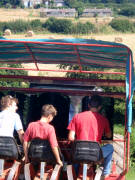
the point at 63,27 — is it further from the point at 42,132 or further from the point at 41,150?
the point at 41,150

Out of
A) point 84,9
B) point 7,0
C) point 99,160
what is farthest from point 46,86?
point 7,0

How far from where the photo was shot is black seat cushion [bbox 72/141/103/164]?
20.2 ft

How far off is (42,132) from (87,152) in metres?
0.73

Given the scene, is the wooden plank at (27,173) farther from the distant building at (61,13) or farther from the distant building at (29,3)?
the distant building at (29,3)

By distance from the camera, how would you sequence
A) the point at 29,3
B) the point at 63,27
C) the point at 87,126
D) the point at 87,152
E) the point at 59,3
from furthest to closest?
the point at 59,3 → the point at 29,3 → the point at 63,27 → the point at 87,126 → the point at 87,152

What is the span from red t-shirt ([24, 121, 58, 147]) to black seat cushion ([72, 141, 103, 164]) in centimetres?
32

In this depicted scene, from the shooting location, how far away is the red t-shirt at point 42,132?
245 inches

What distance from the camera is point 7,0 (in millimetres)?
98875

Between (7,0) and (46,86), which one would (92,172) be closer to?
(46,86)

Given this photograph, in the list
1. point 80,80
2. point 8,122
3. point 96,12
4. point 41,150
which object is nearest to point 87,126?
point 41,150

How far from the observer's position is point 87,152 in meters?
6.18

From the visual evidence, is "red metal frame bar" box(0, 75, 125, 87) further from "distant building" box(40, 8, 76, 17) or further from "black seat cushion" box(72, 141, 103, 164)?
Result: "distant building" box(40, 8, 76, 17)

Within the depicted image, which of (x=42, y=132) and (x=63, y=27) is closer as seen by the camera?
(x=42, y=132)

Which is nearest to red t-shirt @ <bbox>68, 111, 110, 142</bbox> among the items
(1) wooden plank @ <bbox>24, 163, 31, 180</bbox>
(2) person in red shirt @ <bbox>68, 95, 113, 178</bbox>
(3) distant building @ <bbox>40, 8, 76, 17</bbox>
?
(2) person in red shirt @ <bbox>68, 95, 113, 178</bbox>
